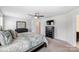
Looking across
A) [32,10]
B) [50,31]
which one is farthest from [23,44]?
[50,31]

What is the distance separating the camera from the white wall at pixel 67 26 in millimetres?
3606

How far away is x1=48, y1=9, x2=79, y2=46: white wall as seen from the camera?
11.8 ft

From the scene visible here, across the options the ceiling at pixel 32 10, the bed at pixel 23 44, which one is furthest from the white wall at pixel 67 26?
the bed at pixel 23 44

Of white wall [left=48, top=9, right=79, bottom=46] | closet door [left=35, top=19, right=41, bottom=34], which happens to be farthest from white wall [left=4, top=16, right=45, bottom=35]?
white wall [left=48, top=9, right=79, bottom=46]

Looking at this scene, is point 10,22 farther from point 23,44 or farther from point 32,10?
point 23,44

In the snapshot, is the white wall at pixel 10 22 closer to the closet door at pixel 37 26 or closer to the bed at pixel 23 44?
Result: the bed at pixel 23 44

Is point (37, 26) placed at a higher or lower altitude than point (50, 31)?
higher

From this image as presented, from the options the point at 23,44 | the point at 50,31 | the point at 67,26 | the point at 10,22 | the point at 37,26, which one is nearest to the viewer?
the point at 23,44

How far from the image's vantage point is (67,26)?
14.2 feet

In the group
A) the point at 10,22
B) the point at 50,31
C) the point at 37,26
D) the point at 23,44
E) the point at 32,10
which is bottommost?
the point at 23,44
